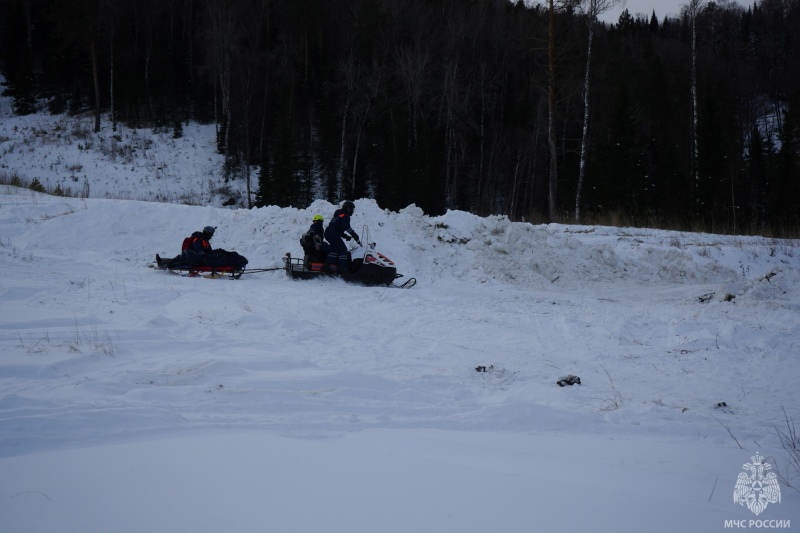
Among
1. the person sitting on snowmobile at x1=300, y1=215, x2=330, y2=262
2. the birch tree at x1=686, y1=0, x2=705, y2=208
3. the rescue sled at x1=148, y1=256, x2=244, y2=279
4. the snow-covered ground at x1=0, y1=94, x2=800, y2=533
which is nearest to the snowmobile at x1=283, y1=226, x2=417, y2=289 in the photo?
the person sitting on snowmobile at x1=300, y1=215, x2=330, y2=262

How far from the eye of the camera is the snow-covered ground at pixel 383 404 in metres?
2.71

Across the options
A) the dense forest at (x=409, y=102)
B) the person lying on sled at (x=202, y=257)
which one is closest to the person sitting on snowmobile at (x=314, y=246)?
the person lying on sled at (x=202, y=257)

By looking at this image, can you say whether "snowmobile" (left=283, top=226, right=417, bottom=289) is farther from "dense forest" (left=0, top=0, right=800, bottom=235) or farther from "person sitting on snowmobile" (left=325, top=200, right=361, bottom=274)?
"dense forest" (left=0, top=0, right=800, bottom=235)

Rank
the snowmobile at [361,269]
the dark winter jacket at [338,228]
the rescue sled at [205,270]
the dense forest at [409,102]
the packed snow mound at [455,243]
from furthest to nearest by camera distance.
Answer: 1. the dense forest at [409,102]
2. the packed snow mound at [455,243]
3. the rescue sled at [205,270]
4. the dark winter jacket at [338,228]
5. the snowmobile at [361,269]

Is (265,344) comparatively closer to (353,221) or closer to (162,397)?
(162,397)

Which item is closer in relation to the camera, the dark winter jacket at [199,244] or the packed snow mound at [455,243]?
the dark winter jacket at [199,244]

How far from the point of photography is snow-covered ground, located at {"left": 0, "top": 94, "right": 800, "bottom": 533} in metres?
2.71

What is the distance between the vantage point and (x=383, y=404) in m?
4.50

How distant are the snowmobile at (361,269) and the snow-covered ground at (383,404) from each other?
91cm

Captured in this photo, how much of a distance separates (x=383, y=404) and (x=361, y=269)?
7318 millimetres

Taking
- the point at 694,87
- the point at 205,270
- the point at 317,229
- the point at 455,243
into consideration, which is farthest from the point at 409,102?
the point at 205,270

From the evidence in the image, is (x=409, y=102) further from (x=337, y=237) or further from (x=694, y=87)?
(x=337, y=237)

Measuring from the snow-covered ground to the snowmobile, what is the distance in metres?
0.91

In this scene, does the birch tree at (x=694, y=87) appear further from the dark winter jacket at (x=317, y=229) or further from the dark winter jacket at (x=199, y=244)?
the dark winter jacket at (x=199, y=244)
